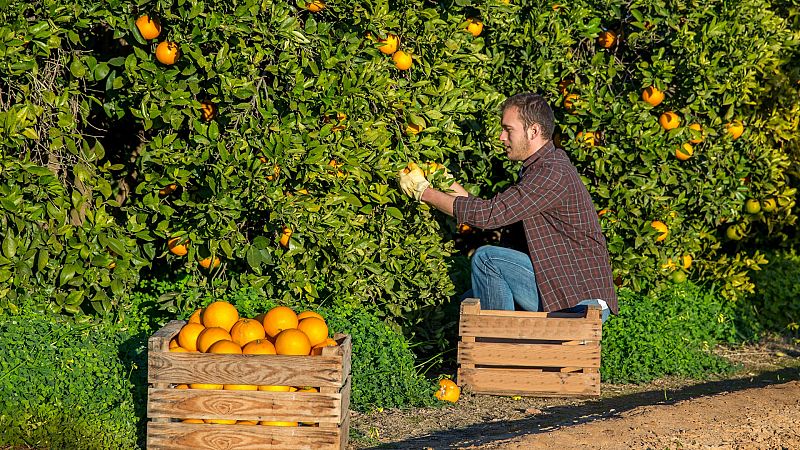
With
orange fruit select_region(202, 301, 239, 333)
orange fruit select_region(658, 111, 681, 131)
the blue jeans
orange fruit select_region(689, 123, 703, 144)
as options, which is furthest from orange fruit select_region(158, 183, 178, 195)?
orange fruit select_region(689, 123, 703, 144)

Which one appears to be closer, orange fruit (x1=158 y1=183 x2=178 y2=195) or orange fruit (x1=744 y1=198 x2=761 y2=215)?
orange fruit (x1=158 y1=183 x2=178 y2=195)

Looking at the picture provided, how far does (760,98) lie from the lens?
6152 mm

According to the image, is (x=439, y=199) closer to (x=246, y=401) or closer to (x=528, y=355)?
(x=528, y=355)

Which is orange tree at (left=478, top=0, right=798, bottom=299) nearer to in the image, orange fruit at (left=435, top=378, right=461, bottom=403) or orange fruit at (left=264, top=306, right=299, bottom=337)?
orange fruit at (left=435, top=378, right=461, bottom=403)

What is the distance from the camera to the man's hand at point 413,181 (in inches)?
184

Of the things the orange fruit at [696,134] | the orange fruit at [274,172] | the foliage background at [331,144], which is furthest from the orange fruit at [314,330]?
the orange fruit at [696,134]

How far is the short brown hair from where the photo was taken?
16.1ft

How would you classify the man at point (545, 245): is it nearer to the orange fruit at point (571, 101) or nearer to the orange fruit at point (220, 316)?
the orange fruit at point (571, 101)

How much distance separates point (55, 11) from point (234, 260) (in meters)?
1.32

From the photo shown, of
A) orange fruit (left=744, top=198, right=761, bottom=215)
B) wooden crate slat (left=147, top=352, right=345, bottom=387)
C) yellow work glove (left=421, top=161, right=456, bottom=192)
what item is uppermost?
yellow work glove (left=421, top=161, right=456, bottom=192)

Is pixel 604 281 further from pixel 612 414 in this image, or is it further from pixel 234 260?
pixel 234 260

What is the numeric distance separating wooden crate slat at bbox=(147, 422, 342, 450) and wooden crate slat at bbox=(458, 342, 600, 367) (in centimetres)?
129

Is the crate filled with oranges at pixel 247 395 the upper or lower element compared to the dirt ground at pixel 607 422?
upper

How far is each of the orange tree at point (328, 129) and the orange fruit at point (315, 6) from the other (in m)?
0.01
